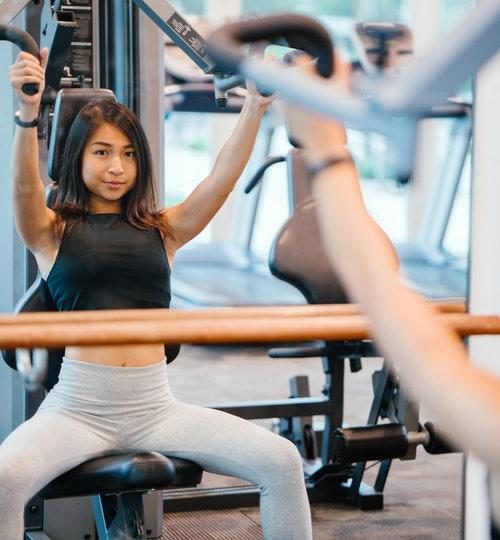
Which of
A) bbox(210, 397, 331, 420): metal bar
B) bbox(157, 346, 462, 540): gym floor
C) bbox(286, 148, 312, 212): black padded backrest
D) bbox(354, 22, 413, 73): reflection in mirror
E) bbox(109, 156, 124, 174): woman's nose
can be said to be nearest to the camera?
bbox(109, 156, 124, 174): woman's nose

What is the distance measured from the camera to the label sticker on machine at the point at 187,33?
8.30 ft

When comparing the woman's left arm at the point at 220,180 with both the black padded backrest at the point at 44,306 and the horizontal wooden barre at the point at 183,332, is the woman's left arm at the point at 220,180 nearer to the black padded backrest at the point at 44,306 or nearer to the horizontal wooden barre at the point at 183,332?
the black padded backrest at the point at 44,306

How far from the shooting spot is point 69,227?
98.7 inches

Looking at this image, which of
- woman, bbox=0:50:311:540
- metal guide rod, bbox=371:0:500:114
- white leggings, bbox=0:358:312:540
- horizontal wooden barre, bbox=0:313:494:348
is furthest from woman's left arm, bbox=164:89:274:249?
metal guide rod, bbox=371:0:500:114

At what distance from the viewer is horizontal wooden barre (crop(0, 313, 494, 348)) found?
170 cm

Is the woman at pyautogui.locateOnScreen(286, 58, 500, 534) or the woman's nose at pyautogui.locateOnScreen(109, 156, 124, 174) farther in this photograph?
the woman's nose at pyautogui.locateOnScreen(109, 156, 124, 174)

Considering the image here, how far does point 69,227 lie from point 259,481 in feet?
2.46

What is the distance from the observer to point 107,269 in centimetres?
246

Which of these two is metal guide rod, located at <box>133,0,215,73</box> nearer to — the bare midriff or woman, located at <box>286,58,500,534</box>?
the bare midriff

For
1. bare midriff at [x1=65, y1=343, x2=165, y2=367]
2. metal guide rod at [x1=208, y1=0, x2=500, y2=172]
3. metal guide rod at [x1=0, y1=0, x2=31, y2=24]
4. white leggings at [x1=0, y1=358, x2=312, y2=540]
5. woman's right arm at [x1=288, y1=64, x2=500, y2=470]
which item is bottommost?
white leggings at [x1=0, y1=358, x2=312, y2=540]

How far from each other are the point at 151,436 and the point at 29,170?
66 cm

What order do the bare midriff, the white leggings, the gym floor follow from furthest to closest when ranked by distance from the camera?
1. the gym floor
2. the bare midriff
3. the white leggings

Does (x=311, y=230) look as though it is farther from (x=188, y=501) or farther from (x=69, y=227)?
(x=69, y=227)

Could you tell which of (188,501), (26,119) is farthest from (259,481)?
(188,501)
